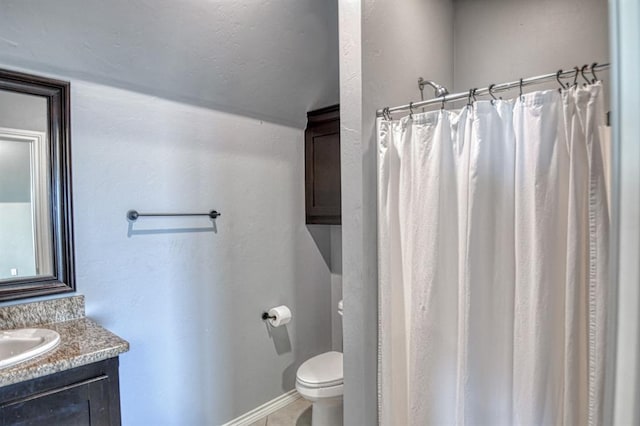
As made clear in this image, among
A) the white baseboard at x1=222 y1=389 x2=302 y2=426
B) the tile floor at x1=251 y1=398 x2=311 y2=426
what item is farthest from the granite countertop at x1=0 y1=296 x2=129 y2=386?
the tile floor at x1=251 y1=398 x2=311 y2=426

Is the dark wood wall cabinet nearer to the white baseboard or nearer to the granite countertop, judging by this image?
the white baseboard

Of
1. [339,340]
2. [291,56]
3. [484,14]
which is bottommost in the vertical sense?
[339,340]

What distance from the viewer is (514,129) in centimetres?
117

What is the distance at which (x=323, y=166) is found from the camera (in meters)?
2.65

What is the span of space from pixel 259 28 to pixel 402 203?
4.14 feet

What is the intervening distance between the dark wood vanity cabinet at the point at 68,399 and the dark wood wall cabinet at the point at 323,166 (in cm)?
161

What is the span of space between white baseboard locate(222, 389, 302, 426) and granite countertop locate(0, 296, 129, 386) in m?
1.24

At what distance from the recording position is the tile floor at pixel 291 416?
2.46 meters

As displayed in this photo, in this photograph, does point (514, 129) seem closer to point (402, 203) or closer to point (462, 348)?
point (402, 203)

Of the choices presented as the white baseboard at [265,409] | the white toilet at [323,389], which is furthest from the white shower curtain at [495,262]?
the white baseboard at [265,409]

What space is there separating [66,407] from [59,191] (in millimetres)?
967

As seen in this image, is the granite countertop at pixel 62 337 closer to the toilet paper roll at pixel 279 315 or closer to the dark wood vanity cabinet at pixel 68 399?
the dark wood vanity cabinet at pixel 68 399

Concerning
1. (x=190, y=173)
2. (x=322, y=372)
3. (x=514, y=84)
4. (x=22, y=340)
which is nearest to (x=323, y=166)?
(x=190, y=173)

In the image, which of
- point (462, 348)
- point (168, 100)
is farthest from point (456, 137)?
point (168, 100)
